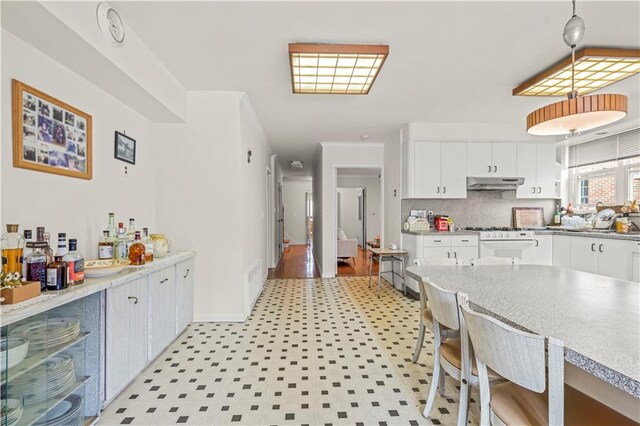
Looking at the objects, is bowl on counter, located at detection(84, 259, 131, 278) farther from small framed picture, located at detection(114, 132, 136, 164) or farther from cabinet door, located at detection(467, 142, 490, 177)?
cabinet door, located at detection(467, 142, 490, 177)

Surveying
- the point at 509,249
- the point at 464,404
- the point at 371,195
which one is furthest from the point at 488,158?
the point at 371,195

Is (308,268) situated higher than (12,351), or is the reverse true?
(12,351)

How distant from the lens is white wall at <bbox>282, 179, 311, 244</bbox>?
11531mm

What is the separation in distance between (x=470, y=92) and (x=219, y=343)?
146 inches

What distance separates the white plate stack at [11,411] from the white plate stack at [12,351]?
0.16m

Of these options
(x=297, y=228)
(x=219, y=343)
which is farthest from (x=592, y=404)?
(x=297, y=228)

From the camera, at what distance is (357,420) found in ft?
5.65

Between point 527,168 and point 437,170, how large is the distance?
1465mm

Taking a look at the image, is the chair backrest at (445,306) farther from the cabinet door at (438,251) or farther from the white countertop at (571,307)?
the cabinet door at (438,251)

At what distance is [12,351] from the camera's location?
125cm

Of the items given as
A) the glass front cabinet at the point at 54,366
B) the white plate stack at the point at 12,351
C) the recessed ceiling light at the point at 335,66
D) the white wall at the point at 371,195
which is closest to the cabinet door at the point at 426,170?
the recessed ceiling light at the point at 335,66

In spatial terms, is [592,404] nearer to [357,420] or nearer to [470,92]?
[357,420]

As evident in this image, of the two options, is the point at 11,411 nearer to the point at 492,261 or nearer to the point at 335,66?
the point at 335,66

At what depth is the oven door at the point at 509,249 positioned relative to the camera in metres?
4.20
